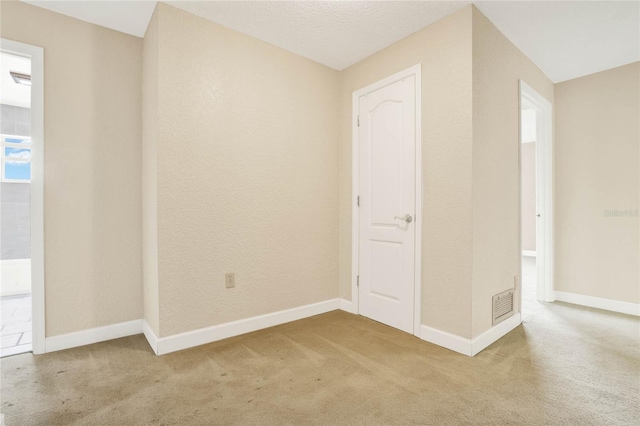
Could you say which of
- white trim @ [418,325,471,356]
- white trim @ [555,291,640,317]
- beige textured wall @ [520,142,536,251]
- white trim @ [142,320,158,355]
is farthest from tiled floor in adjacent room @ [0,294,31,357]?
beige textured wall @ [520,142,536,251]

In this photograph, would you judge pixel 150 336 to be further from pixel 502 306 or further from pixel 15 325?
pixel 502 306

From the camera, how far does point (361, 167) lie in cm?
307

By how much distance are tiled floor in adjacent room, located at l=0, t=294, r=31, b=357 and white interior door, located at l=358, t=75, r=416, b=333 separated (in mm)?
2792

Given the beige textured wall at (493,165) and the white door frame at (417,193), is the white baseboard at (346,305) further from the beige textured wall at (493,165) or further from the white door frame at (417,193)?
the beige textured wall at (493,165)

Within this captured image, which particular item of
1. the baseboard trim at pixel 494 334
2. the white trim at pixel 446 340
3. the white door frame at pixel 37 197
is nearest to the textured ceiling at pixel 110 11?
the white door frame at pixel 37 197

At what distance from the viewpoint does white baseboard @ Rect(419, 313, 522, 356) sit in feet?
7.18

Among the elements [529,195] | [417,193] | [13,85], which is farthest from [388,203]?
[529,195]

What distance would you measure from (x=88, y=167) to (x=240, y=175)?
1.16 metres

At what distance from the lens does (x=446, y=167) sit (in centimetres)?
235

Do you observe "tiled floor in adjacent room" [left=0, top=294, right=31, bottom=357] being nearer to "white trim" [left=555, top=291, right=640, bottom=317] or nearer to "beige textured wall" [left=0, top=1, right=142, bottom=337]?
"beige textured wall" [left=0, top=1, right=142, bottom=337]

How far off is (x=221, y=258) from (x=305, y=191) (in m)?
1.03

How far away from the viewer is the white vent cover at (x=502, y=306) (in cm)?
247

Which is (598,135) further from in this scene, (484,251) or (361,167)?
(361,167)

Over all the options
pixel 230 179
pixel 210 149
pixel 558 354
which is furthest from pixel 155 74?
pixel 558 354
